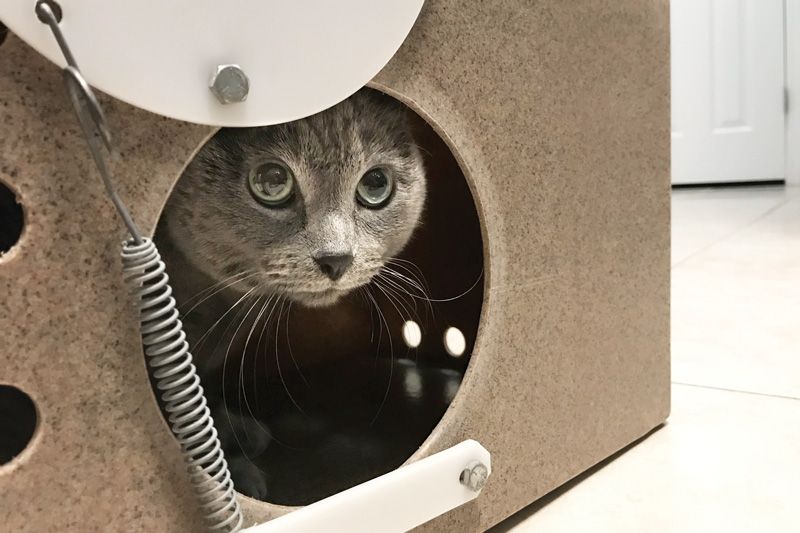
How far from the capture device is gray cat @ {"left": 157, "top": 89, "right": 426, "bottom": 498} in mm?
642

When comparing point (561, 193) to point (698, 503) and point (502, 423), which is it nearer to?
point (502, 423)

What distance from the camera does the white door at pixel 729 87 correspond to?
10.6 feet

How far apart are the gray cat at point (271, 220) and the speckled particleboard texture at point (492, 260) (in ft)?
0.34

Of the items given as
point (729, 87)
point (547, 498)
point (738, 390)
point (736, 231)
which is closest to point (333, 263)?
point (547, 498)

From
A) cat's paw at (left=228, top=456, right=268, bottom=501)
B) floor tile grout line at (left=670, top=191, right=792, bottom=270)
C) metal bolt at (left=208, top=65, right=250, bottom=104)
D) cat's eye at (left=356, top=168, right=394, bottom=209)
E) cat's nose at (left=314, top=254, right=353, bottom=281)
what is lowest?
floor tile grout line at (left=670, top=191, right=792, bottom=270)

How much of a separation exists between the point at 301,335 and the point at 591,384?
0.37 meters

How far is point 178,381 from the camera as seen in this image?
456mm

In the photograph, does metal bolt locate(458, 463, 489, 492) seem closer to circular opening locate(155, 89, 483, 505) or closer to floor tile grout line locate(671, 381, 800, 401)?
circular opening locate(155, 89, 483, 505)

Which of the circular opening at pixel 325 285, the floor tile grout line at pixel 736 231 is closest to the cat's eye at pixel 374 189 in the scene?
the circular opening at pixel 325 285

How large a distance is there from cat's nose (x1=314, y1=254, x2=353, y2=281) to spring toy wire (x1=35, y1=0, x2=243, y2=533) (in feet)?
0.64

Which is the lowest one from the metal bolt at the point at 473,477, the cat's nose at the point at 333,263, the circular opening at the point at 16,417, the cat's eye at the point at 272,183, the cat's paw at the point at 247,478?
the metal bolt at the point at 473,477

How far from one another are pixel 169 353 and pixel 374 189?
1.18ft

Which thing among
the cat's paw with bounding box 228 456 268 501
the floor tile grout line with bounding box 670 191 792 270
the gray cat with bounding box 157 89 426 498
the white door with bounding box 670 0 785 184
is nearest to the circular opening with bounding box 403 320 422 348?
the gray cat with bounding box 157 89 426 498

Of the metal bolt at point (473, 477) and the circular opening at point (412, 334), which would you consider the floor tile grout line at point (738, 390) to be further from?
the metal bolt at point (473, 477)
